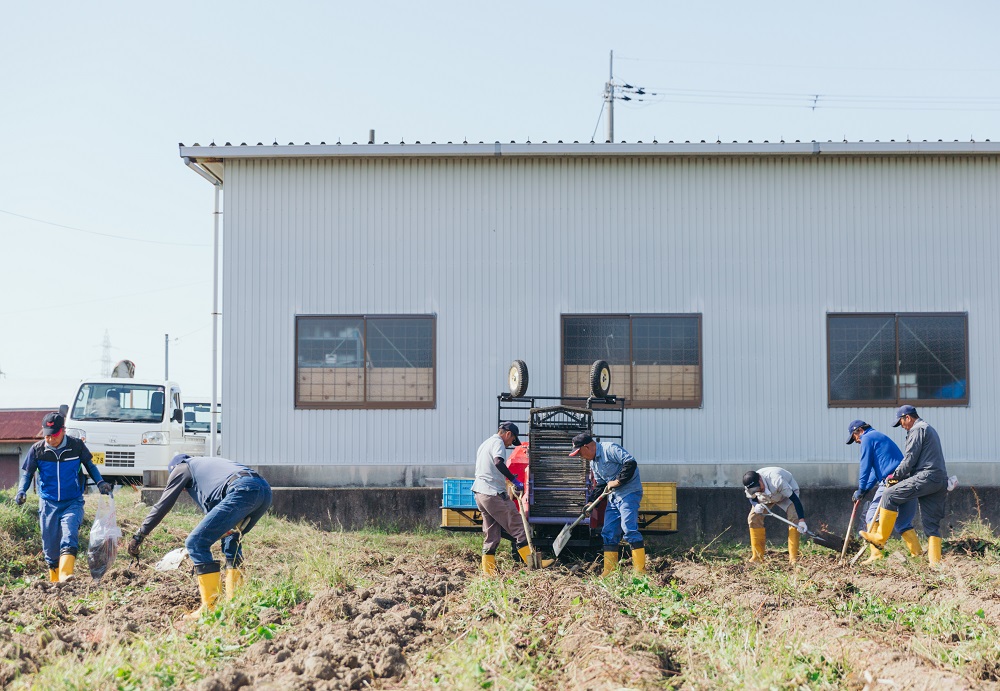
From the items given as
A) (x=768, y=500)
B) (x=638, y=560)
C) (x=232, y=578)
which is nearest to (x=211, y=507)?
(x=232, y=578)

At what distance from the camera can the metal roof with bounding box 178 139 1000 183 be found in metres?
14.4

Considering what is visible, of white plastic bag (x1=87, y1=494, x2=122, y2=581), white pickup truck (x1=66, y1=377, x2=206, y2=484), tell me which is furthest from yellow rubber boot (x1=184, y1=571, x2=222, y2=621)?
white pickup truck (x1=66, y1=377, x2=206, y2=484)

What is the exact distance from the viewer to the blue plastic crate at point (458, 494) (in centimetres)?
1259

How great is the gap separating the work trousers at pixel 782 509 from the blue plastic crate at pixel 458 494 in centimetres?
328

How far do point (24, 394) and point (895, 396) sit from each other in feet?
101

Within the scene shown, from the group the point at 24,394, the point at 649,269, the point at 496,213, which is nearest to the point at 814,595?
the point at 649,269

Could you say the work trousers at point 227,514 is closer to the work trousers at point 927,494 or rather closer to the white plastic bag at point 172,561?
the white plastic bag at point 172,561

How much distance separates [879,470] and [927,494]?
0.72m

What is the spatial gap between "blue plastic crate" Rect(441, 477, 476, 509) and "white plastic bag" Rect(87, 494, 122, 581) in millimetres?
3771

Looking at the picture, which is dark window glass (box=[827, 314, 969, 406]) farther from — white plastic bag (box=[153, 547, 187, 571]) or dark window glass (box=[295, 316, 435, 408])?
white plastic bag (box=[153, 547, 187, 571])

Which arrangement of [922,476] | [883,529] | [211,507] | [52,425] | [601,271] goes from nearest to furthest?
[211,507]
[52,425]
[922,476]
[883,529]
[601,271]

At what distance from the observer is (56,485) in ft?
35.5

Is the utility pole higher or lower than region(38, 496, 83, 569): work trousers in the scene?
higher

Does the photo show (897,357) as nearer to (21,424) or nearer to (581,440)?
(581,440)
